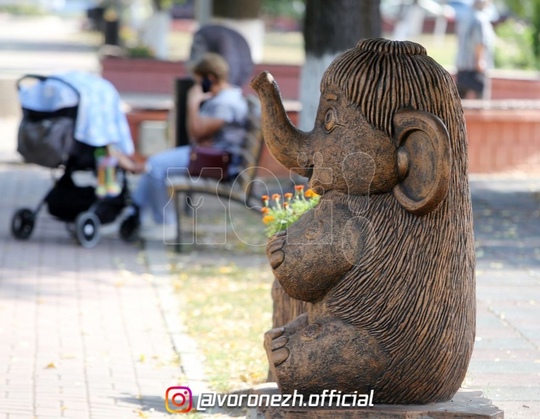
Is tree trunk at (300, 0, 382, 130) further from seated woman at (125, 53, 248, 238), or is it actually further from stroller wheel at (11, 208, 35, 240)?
stroller wheel at (11, 208, 35, 240)

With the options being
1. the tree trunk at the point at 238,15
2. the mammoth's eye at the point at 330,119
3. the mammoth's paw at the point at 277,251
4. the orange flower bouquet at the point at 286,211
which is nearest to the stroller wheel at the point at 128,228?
the orange flower bouquet at the point at 286,211

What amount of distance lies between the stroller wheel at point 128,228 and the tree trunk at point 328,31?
2339mm

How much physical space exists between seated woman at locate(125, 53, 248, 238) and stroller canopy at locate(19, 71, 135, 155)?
19.8 inches

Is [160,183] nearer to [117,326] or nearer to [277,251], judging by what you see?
[117,326]

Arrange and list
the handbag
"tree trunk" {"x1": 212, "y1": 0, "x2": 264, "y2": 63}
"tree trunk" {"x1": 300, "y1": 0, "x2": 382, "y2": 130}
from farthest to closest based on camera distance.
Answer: "tree trunk" {"x1": 212, "y1": 0, "x2": 264, "y2": 63} < "tree trunk" {"x1": 300, "y1": 0, "x2": 382, "y2": 130} < the handbag

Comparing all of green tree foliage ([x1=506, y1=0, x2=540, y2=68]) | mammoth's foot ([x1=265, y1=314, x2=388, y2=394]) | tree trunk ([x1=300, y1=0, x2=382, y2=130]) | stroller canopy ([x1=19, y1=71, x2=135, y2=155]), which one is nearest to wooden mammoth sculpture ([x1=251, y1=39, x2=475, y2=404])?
mammoth's foot ([x1=265, y1=314, x2=388, y2=394])

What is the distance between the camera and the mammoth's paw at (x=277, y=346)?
158 inches

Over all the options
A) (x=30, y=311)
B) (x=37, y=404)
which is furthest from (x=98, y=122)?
(x=37, y=404)

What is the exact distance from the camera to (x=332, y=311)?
399 centimetres

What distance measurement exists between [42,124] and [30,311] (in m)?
2.24

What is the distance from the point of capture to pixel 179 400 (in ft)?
17.7

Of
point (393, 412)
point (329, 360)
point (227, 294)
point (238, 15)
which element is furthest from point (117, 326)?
point (238, 15)

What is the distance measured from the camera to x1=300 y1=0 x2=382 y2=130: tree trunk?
1070cm

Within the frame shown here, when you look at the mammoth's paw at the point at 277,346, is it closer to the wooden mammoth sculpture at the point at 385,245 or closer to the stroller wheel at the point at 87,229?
the wooden mammoth sculpture at the point at 385,245
